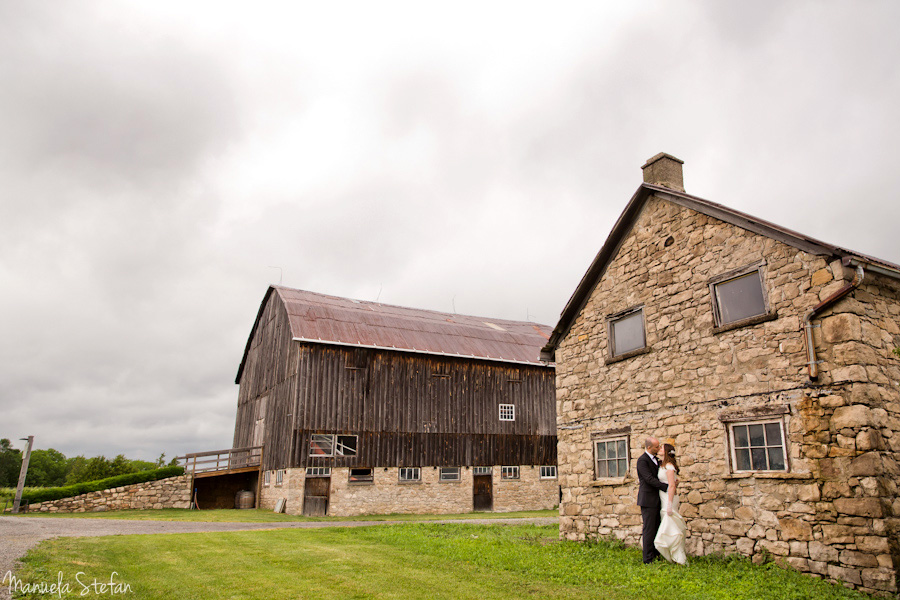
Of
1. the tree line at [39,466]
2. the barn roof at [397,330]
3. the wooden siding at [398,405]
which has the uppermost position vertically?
the barn roof at [397,330]

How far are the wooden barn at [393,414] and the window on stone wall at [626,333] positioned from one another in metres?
13.9

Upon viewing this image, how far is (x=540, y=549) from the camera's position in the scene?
11.8 metres

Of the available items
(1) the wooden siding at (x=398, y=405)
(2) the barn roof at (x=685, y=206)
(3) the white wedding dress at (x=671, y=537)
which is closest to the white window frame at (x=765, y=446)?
(3) the white wedding dress at (x=671, y=537)

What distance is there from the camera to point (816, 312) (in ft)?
30.0

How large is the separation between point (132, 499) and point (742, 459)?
2638 centimetres

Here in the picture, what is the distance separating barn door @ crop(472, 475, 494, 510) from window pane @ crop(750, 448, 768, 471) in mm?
19834

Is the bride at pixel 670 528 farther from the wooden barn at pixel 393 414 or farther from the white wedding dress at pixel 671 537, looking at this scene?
the wooden barn at pixel 393 414

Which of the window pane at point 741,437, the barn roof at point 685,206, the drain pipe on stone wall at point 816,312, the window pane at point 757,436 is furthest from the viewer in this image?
the window pane at point 741,437

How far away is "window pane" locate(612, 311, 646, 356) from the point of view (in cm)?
1292

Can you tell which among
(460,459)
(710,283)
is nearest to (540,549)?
(710,283)

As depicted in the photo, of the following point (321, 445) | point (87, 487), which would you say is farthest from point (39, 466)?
point (321, 445)

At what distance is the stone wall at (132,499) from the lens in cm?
2511

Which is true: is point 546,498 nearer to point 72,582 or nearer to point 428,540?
point 428,540

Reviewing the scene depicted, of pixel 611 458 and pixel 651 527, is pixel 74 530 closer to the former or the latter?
pixel 611 458
